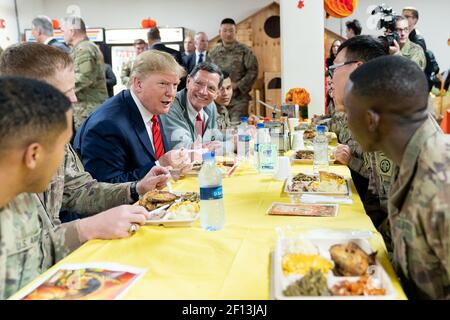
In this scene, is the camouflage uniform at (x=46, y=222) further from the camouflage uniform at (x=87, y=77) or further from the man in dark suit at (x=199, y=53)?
the man in dark suit at (x=199, y=53)

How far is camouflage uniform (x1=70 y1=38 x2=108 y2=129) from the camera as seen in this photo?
459 centimetres

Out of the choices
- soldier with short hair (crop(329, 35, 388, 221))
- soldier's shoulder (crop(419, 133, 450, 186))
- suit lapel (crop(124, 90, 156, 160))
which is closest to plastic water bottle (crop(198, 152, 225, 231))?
soldier's shoulder (crop(419, 133, 450, 186))

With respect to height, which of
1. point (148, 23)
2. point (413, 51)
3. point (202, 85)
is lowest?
point (202, 85)

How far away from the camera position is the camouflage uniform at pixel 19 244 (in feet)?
3.69

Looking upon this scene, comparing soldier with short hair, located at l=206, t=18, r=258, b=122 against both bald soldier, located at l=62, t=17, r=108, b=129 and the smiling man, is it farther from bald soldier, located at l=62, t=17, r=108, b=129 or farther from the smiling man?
the smiling man

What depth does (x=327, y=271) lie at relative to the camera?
1073mm

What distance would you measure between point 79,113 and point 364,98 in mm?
4112

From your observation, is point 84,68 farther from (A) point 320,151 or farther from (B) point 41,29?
(A) point 320,151

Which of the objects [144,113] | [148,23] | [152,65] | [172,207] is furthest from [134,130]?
[148,23]

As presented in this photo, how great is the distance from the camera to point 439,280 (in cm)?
102

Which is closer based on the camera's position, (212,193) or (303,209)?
(212,193)

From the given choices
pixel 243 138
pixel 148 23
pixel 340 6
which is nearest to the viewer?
pixel 243 138

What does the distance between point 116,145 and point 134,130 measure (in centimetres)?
13
